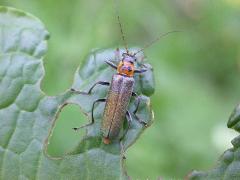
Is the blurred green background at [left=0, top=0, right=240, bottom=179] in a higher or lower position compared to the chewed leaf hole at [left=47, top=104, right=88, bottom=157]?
higher

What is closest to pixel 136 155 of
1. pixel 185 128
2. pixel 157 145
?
pixel 157 145

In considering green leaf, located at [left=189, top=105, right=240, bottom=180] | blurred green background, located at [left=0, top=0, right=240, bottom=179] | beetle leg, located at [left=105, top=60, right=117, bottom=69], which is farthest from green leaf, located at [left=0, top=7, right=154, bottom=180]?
blurred green background, located at [left=0, top=0, right=240, bottom=179]

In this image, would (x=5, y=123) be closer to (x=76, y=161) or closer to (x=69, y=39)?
(x=76, y=161)

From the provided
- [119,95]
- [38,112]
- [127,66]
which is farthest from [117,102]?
[38,112]

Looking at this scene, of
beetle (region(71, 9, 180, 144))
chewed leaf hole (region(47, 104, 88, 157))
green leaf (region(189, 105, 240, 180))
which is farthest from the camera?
chewed leaf hole (region(47, 104, 88, 157))

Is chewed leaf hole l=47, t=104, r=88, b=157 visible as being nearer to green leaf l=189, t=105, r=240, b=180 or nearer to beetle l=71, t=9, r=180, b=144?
beetle l=71, t=9, r=180, b=144

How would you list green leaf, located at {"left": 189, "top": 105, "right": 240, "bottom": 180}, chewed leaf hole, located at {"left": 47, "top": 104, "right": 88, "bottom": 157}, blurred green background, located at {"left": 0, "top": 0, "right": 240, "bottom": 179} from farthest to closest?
blurred green background, located at {"left": 0, "top": 0, "right": 240, "bottom": 179}
chewed leaf hole, located at {"left": 47, "top": 104, "right": 88, "bottom": 157}
green leaf, located at {"left": 189, "top": 105, "right": 240, "bottom": 180}

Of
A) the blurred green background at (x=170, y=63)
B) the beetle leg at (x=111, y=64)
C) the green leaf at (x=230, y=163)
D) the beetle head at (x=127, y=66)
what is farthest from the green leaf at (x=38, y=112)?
the blurred green background at (x=170, y=63)

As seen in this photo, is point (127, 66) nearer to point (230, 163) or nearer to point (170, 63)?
point (230, 163)
